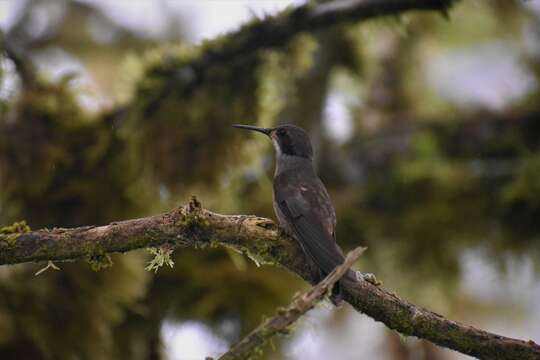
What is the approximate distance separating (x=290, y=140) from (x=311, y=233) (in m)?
1.56

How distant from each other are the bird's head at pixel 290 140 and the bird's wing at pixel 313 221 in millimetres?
770

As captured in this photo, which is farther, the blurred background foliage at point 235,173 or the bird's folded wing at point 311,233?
the blurred background foliage at point 235,173

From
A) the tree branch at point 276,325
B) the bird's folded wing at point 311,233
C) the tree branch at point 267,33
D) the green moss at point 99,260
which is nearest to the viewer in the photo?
the tree branch at point 276,325

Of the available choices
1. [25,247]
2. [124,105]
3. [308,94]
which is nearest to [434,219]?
[308,94]

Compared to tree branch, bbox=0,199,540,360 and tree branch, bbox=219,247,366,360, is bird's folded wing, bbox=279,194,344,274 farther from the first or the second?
tree branch, bbox=219,247,366,360

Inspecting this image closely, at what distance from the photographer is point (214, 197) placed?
260 inches

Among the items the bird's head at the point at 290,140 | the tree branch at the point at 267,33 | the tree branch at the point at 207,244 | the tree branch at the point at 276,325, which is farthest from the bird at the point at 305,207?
the tree branch at the point at 267,33

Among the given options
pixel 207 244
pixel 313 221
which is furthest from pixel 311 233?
pixel 207 244

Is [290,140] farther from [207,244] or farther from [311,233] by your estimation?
[207,244]

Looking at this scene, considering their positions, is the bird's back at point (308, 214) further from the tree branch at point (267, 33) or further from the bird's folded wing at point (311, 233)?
the tree branch at point (267, 33)

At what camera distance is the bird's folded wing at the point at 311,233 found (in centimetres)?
368

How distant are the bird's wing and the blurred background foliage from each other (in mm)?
1997

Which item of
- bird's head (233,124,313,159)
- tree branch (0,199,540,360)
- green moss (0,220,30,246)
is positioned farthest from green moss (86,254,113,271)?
bird's head (233,124,313,159)

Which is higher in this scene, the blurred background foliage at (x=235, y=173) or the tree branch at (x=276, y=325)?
the blurred background foliage at (x=235, y=173)
